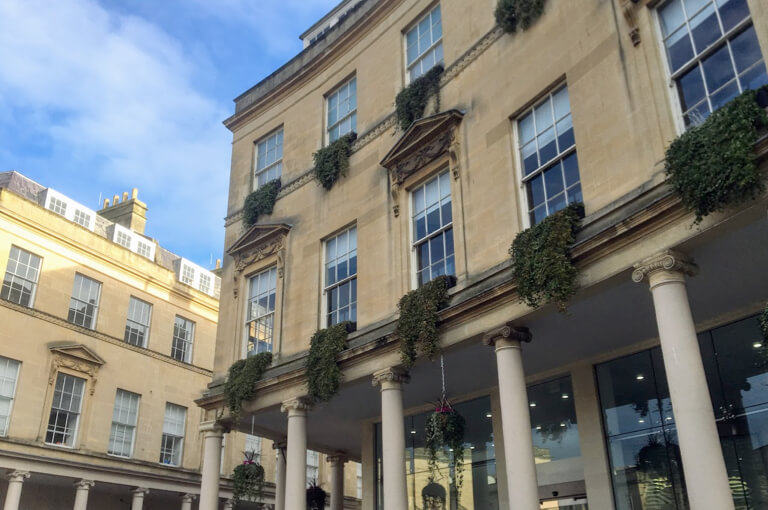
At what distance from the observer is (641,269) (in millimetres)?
9758

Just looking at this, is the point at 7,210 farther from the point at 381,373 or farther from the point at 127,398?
the point at 381,373

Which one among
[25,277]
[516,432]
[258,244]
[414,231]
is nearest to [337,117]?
[258,244]

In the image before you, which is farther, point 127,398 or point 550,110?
point 127,398

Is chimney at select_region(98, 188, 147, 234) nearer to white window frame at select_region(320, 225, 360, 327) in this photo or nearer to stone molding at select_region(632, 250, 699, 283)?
white window frame at select_region(320, 225, 360, 327)

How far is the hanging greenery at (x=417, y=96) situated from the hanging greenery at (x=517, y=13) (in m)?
2.15

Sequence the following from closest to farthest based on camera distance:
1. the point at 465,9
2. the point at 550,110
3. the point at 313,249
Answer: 1. the point at 550,110
2. the point at 465,9
3. the point at 313,249

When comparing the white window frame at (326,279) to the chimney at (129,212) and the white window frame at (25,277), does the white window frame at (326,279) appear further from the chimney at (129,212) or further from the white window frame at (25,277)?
the chimney at (129,212)

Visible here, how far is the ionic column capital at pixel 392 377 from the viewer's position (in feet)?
46.1

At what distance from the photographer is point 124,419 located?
97.8ft

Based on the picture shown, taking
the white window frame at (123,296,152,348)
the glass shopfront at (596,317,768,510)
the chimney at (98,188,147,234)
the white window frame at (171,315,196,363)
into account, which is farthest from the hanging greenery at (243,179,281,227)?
the chimney at (98,188,147,234)

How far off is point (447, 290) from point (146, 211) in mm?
29423

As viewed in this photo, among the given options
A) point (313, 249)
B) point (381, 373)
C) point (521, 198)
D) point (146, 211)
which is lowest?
point (381, 373)

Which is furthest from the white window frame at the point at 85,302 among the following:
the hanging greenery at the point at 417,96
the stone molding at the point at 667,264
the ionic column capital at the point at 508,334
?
the stone molding at the point at 667,264

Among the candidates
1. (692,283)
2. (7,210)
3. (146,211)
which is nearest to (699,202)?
(692,283)
